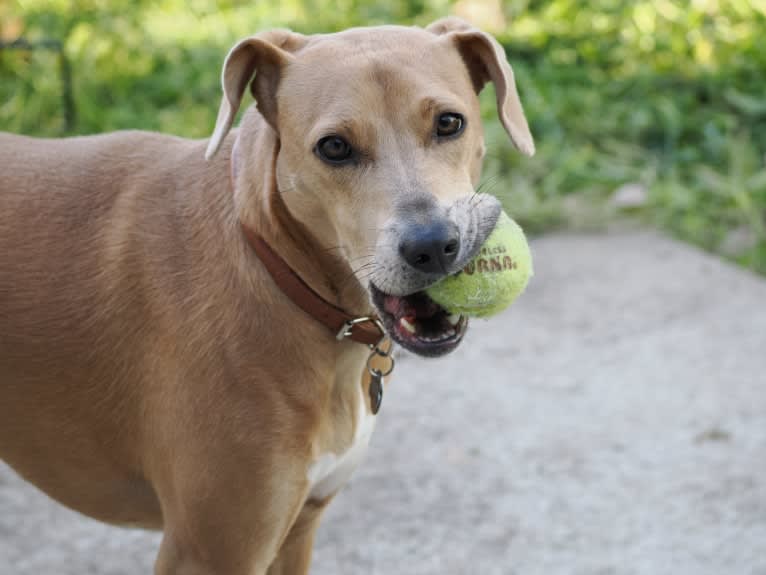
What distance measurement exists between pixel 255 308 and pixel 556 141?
4.77m

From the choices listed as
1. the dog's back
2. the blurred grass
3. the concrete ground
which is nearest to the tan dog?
the dog's back

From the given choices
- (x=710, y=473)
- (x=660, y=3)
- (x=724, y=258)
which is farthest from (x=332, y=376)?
(x=660, y=3)

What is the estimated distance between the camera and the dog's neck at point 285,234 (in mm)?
2586

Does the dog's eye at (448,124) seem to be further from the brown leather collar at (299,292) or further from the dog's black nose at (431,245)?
the brown leather collar at (299,292)

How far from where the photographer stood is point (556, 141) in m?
7.02

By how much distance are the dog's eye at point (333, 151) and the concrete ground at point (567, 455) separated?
157cm

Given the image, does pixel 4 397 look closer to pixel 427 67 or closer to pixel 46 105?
pixel 427 67

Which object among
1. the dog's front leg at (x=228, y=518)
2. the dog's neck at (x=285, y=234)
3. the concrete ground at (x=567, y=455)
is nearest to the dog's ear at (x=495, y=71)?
the dog's neck at (x=285, y=234)

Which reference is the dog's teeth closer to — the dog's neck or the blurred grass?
the dog's neck

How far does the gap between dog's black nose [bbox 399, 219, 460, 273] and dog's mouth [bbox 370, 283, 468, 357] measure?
169 millimetres

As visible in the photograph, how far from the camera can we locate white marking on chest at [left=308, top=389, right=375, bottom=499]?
2637 mm

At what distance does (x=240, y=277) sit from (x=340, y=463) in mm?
529

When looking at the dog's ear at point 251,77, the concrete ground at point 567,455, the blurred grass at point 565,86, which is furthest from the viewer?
the blurred grass at point 565,86

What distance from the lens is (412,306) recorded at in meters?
2.53
